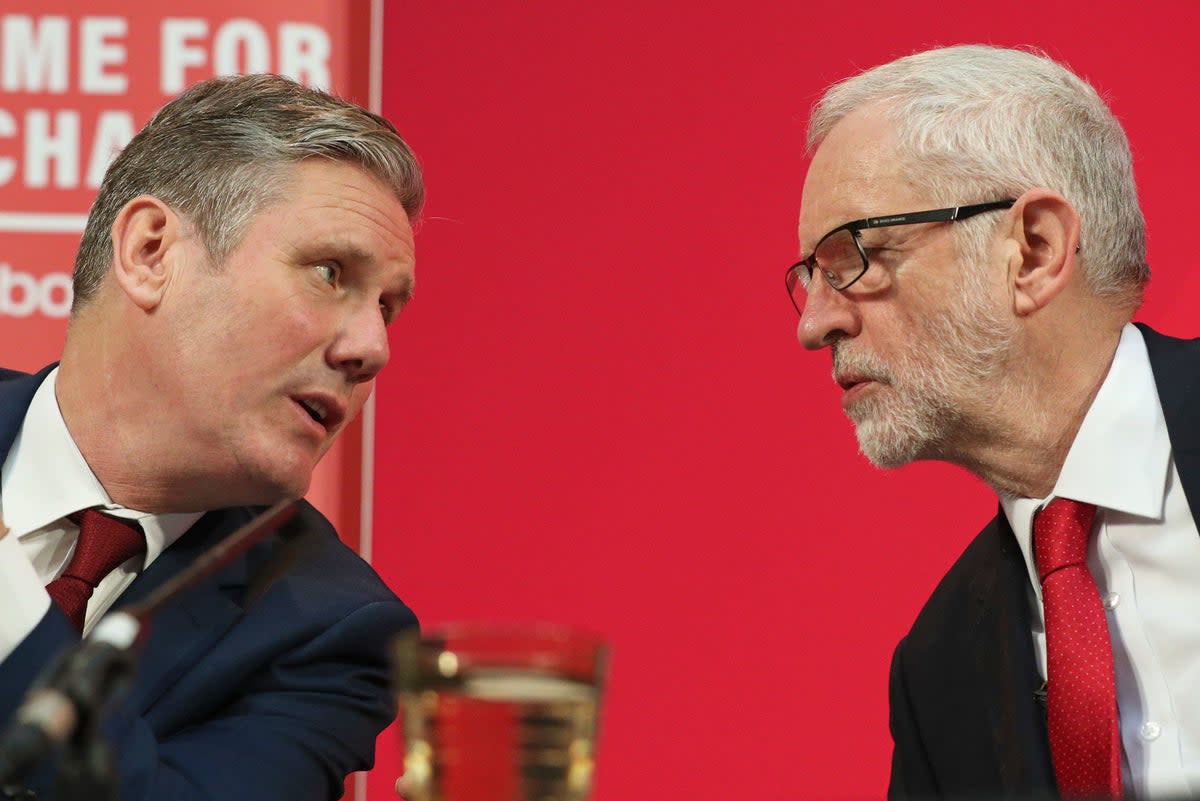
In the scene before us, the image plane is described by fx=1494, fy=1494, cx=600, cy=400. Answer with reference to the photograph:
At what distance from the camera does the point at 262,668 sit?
168cm

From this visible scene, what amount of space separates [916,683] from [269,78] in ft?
3.71

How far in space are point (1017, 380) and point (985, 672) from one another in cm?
36

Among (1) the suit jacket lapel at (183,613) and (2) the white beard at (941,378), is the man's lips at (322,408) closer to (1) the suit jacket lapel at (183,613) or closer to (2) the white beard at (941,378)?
(1) the suit jacket lapel at (183,613)

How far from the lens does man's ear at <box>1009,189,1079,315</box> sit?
1.80m

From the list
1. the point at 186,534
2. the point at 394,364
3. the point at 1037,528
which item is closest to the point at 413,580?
the point at 394,364

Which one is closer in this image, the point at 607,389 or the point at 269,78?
the point at 269,78

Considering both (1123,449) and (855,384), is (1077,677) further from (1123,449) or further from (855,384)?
(855,384)

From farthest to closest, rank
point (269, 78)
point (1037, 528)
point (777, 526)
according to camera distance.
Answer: point (777, 526), point (269, 78), point (1037, 528)

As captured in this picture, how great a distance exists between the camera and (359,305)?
1770mm

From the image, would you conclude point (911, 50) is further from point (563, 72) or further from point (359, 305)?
point (359, 305)

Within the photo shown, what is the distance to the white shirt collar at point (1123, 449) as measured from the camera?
1.73m

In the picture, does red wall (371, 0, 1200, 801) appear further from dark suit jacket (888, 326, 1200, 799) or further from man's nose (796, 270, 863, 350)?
man's nose (796, 270, 863, 350)

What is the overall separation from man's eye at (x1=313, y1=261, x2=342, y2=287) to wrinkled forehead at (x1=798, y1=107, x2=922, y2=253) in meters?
0.59

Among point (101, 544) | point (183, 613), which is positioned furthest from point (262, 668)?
point (101, 544)
